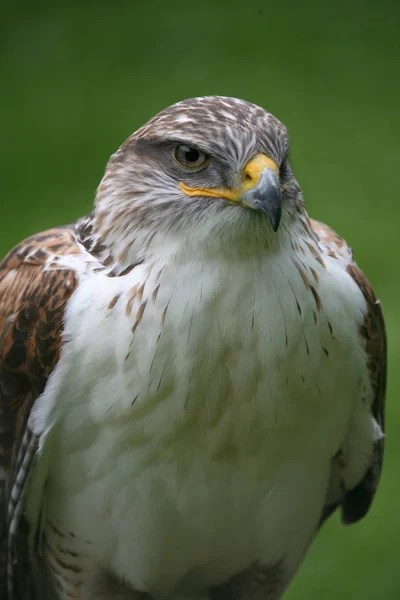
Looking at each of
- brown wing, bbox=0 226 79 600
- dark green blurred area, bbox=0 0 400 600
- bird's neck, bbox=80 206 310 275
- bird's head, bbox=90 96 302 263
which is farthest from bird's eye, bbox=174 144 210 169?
dark green blurred area, bbox=0 0 400 600

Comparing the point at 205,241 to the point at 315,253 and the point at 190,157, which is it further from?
the point at 315,253

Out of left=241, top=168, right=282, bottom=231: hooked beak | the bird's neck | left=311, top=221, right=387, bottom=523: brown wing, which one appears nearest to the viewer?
left=241, top=168, right=282, bottom=231: hooked beak

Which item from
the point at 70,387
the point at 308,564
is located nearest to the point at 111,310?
the point at 70,387

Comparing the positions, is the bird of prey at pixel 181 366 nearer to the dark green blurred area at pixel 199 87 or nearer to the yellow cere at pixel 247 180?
the yellow cere at pixel 247 180

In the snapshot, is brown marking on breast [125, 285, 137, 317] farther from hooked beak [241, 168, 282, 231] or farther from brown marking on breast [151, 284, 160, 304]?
hooked beak [241, 168, 282, 231]

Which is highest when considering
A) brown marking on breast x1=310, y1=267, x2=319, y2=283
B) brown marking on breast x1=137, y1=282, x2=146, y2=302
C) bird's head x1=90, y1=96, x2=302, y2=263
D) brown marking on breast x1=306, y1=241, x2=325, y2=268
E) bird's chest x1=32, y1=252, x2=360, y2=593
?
bird's head x1=90, y1=96, x2=302, y2=263

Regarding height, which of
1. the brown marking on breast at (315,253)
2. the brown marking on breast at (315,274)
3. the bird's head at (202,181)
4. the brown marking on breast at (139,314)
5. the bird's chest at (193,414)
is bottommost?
the bird's chest at (193,414)

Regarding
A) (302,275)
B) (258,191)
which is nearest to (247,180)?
(258,191)

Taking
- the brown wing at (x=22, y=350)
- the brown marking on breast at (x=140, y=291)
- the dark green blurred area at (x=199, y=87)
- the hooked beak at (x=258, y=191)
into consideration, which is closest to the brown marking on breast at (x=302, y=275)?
the hooked beak at (x=258, y=191)

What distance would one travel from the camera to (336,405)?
2.75 meters

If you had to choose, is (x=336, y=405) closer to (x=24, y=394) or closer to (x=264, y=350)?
(x=264, y=350)

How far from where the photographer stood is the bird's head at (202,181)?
239 cm

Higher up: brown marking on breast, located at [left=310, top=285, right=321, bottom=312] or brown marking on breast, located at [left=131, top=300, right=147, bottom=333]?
brown marking on breast, located at [left=310, top=285, right=321, bottom=312]

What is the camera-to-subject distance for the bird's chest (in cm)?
251
